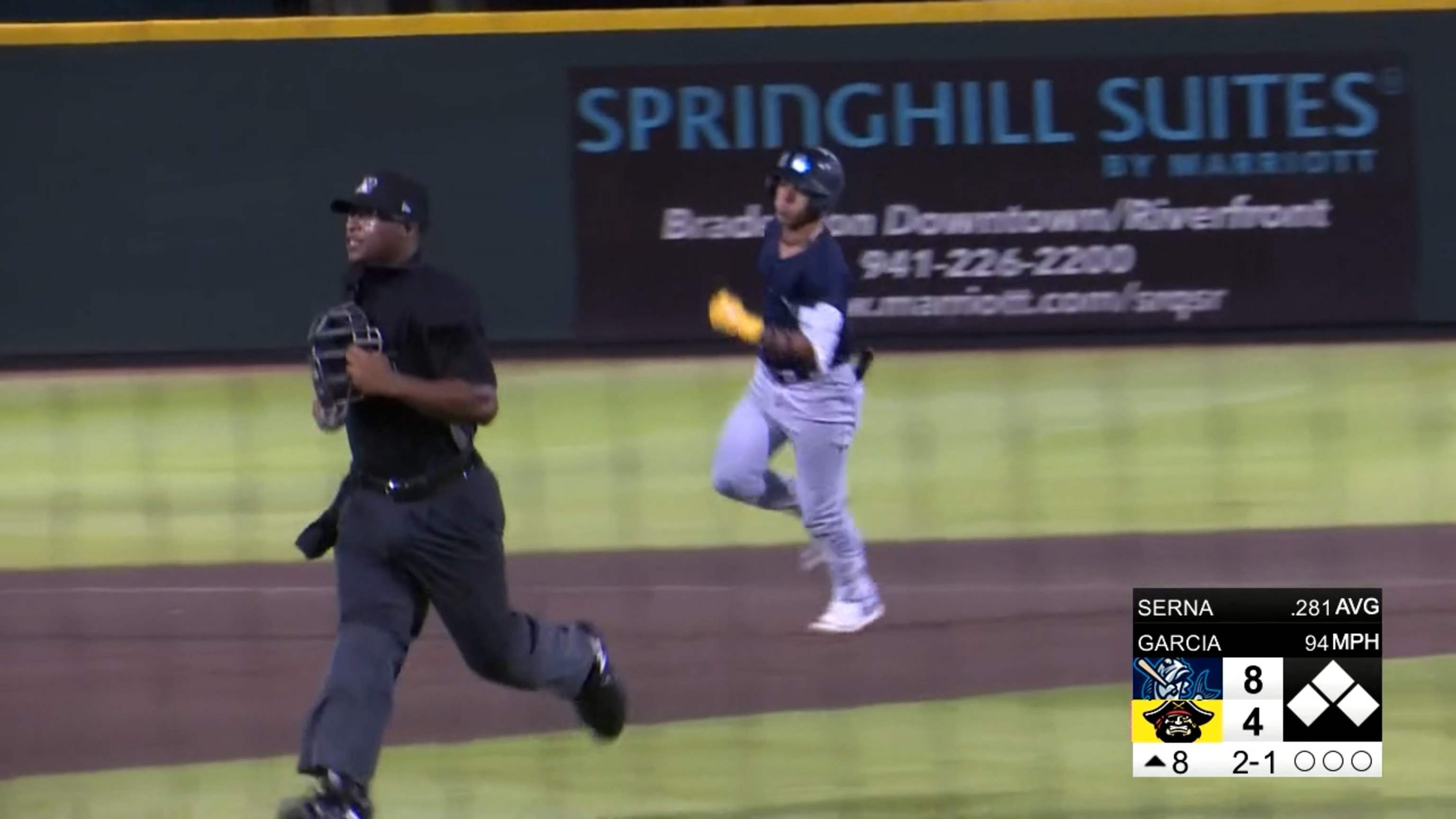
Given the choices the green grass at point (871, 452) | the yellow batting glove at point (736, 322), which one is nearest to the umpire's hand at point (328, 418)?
the yellow batting glove at point (736, 322)

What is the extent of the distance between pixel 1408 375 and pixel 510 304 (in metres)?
5.40

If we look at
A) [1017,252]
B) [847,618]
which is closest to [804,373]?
[847,618]

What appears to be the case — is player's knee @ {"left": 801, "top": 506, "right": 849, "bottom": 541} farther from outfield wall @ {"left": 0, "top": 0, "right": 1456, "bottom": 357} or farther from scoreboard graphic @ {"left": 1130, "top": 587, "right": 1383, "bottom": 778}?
outfield wall @ {"left": 0, "top": 0, "right": 1456, "bottom": 357}

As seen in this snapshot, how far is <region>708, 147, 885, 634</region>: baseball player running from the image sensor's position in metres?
8.40

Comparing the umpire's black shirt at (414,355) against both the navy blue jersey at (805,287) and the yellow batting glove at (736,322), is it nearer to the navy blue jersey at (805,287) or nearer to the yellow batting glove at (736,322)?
the yellow batting glove at (736,322)

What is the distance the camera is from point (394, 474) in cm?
604

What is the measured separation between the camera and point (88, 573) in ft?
32.4

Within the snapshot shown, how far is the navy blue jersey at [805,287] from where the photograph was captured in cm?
841

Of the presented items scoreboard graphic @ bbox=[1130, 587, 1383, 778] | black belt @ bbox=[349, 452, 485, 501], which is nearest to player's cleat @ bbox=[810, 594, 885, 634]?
scoreboard graphic @ bbox=[1130, 587, 1383, 778]

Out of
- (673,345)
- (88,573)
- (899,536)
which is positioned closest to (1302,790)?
(899,536)

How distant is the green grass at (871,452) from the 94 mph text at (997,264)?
1.74ft

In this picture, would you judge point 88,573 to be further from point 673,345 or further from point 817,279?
point 673,345

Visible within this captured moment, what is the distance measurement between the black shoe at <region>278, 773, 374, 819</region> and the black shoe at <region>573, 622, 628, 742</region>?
953mm

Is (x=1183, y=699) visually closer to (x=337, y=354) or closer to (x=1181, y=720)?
(x=1181, y=720)
